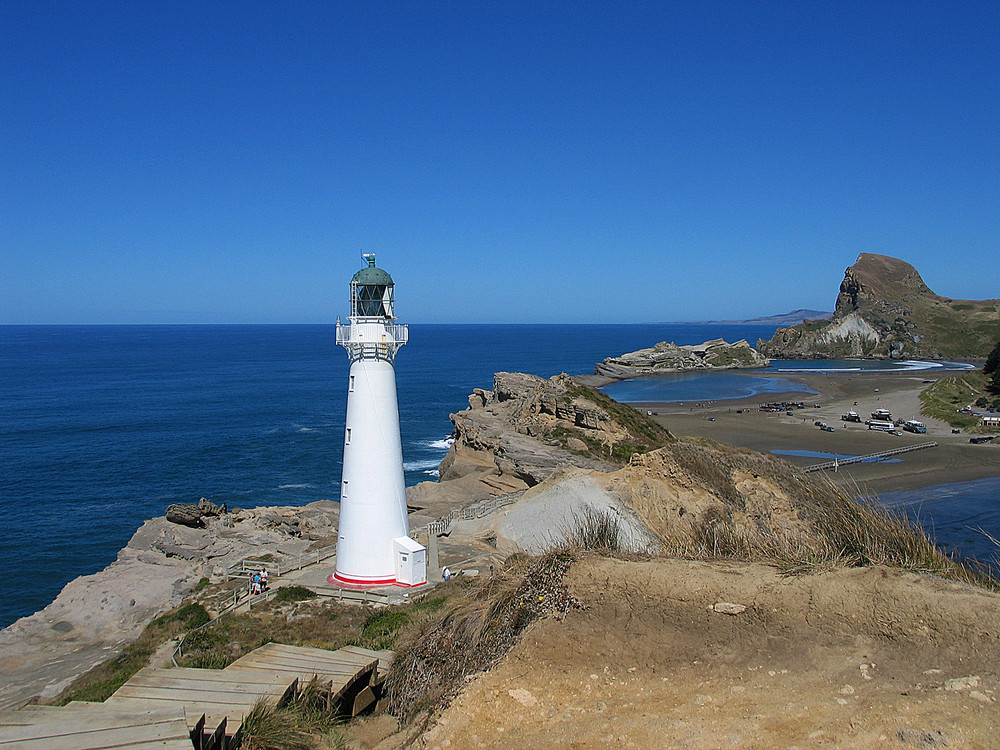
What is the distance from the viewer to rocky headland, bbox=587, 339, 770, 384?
124875mm

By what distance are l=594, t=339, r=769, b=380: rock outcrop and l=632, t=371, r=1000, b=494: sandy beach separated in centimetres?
3093

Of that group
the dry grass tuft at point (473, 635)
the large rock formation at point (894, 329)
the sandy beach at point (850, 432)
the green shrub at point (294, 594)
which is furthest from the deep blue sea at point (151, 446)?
the large rock formation at point (894, 329)

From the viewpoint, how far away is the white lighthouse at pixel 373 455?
53.1 ft

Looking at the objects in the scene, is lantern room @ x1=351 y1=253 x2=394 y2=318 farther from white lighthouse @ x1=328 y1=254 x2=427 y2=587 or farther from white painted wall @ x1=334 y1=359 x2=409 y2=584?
white painted wall @ x1=334 y1=359 x2=409 y2=584

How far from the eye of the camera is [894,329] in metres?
159

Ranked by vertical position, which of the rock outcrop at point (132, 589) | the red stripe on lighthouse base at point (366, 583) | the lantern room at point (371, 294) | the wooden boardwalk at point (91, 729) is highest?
the lantern room at point (371, 294)

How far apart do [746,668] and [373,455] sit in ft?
36.9

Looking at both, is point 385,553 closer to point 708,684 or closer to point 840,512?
point 840,512

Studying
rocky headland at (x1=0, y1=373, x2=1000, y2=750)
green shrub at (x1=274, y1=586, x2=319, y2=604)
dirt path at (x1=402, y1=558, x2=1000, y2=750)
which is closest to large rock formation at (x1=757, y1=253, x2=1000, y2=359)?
green shrub at (x1=274, y1=586, x2=319, y2=604)

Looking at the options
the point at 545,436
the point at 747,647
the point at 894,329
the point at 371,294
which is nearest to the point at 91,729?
A: the point at 747,647

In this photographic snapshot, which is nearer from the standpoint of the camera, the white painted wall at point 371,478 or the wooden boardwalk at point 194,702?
the wooden boardwalk at point 194,702

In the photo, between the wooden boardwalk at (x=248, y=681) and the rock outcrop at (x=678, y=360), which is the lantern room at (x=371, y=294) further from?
the rock outcrop at (x=678, y=360)

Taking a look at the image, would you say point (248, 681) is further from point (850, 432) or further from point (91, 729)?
point (850, 432)

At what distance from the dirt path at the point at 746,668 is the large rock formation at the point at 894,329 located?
162 m
